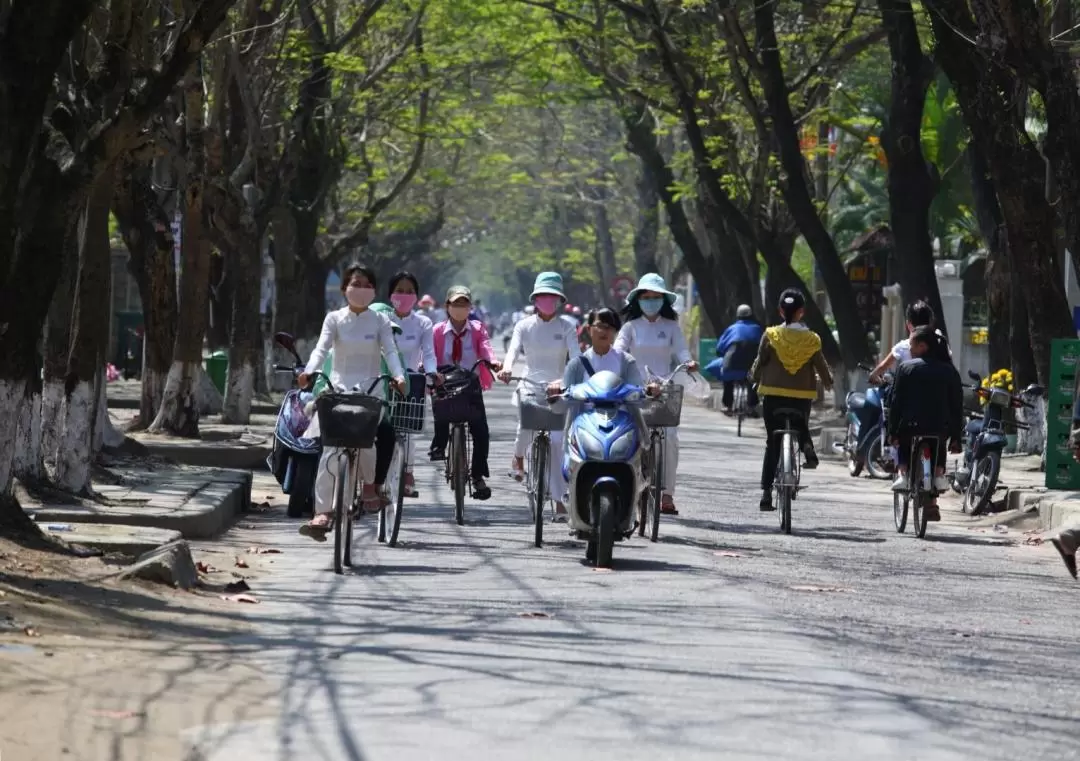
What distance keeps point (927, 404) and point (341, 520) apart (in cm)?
540

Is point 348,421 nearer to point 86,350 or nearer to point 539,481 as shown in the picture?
point 539,481

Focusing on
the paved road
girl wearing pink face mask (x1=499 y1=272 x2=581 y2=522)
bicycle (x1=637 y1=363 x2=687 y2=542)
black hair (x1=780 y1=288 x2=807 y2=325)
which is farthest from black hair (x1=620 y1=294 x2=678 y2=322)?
the paved road

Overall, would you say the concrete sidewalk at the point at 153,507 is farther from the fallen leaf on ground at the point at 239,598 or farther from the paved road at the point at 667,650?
the fallen leaf on ground at the point at 239,598

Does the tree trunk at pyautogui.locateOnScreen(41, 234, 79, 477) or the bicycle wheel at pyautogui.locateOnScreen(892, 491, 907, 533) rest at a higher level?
the tree trunk at pyautogui.locateOnScreen(41, 234, 79, 477)

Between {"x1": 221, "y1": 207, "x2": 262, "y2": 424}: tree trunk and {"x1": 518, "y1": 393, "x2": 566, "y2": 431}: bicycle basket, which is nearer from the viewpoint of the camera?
{"x1": 518, "y1": 393, "x2": 566, "y2": 431}: bicycle basket

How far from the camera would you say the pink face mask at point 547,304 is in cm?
1555

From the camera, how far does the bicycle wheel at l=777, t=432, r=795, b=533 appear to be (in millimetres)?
15375

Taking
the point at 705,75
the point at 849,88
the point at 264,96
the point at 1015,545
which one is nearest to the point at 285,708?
the point at 1015,545

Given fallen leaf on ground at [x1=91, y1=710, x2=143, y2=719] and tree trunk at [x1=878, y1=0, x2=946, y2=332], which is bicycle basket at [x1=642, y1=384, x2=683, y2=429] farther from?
tree trunk at [x1=878, y1=0, x2=946, y2=332]

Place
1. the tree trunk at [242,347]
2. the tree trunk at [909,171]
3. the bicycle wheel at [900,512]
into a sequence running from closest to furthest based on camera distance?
the bicycle wheel at [900,512], the tree trunk at [909,171], the tree trunk at [242,347]

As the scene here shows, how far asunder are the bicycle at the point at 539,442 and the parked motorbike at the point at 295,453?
7.78ft

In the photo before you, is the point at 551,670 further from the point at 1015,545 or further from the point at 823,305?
the point at 823,305

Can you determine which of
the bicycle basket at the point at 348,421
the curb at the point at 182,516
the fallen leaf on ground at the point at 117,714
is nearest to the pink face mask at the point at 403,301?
the curb at the point at 182,516

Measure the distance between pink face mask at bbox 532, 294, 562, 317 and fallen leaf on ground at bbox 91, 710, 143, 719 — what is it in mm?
8379
